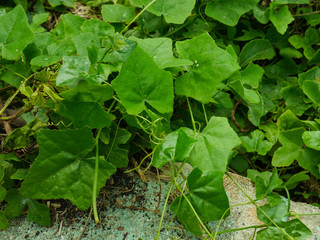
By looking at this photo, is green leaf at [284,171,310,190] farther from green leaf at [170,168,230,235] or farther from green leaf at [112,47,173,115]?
green leaf at [112,47,173,115]

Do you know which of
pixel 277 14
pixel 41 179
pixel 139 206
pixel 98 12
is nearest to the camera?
pixel 41 179

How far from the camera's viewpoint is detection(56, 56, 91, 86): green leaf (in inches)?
33.9

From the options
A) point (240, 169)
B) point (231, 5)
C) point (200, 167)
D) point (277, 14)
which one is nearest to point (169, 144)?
point (200, 167)

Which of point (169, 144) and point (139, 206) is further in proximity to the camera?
point (139, 206)

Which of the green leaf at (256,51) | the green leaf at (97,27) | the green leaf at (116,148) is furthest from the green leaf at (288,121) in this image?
the green leaf at (97,27)

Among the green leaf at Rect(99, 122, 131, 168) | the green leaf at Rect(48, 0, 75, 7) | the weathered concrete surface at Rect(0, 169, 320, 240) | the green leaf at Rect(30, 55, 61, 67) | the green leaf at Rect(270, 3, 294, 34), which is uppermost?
the green leaf at Rect(270, 3, 294, 34)

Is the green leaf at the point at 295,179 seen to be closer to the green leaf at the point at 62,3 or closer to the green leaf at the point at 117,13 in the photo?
the green leaf at the point at 117,13

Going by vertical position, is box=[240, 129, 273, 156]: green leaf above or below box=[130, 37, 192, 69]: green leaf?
below

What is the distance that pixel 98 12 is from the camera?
5.30 ft

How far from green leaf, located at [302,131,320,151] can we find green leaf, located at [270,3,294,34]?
539mm

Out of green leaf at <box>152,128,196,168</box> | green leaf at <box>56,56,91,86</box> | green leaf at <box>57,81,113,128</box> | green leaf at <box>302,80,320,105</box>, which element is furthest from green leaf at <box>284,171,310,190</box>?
green leaf at <box>56,56,91,86</box>

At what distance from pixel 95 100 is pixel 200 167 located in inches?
15.5

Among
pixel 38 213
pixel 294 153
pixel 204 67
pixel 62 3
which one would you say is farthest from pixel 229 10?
pixel 38 213

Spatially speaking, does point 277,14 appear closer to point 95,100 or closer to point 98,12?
point 98,12
